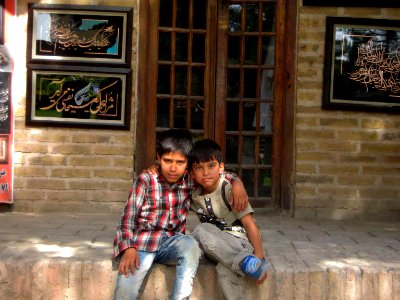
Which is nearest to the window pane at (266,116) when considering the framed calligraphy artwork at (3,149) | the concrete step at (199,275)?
the concrete step at (199,275)

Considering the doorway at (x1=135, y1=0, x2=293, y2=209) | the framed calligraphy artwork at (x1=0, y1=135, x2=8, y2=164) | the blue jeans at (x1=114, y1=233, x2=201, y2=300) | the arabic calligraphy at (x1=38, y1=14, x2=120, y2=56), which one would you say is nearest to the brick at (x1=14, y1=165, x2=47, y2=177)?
the framed calligraphy artwork at (x1=0, y1=135, x2=8, y2=164)

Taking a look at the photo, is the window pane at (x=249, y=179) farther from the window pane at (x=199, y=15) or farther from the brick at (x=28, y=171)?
the brick at (x=28, y=171)

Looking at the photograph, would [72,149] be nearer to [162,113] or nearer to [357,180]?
[162,113]

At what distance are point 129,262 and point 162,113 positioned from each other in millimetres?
2711

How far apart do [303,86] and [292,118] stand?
34 cm

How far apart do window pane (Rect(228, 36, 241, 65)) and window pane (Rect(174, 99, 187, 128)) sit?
672mm

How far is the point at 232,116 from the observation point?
19.6 ft

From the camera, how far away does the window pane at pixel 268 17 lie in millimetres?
5891

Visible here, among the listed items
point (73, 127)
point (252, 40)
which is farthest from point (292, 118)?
point (73, 127)

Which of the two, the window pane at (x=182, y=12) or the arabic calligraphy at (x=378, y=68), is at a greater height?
the window pane at (x=182, y=12)

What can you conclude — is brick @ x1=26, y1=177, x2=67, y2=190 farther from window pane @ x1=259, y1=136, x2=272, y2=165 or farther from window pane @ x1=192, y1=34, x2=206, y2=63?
window pane @ x1=259, y1=136, x2=272, y2=165

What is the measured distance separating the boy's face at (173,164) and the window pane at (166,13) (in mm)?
2699

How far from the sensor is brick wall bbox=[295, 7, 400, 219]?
18.9 feet

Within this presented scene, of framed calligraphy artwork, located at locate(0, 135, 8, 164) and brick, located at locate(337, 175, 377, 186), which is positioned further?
brick, located at locate(337, 175, 377, 186)
